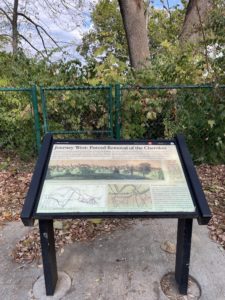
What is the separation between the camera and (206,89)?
4691 millimetres

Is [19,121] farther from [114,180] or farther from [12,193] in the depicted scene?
[114,180]

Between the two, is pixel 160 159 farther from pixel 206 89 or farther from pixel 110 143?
pixel 206 89

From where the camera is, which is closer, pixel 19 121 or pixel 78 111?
pixel 78 111

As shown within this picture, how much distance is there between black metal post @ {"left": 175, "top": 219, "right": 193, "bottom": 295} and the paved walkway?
17 centimetres

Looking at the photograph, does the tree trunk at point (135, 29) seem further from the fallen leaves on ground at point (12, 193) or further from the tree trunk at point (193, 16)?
the fallen leaves on ground at point (12, 193)

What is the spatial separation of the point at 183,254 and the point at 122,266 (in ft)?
2.28

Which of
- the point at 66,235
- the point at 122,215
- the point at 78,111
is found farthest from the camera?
the point at 78,111

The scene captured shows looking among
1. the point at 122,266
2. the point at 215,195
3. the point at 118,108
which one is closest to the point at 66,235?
the point at 122,266

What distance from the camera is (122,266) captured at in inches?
104

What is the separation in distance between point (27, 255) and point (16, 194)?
1442 mm

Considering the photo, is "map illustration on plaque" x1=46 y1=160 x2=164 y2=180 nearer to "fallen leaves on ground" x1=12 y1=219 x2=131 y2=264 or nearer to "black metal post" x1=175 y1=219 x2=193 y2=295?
"black metal post" x1=175 y1=219 x2=193 y2=295

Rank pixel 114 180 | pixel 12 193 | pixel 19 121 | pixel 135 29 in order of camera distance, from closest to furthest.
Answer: pixel 114 180
pixel 12 193
pixel 19 121
pixel 135 29

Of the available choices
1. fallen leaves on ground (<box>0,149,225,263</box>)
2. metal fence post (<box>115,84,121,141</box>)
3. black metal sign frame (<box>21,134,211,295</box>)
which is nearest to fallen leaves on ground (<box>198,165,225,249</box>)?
fallen leaves on ground (<box>0,149,225,263</box>)

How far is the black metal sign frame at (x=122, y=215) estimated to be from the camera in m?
1.90
